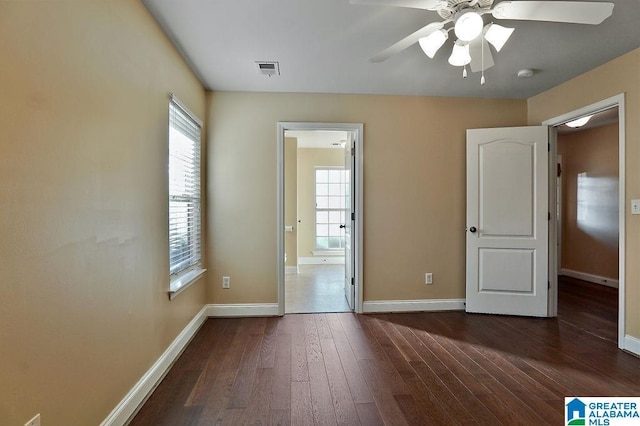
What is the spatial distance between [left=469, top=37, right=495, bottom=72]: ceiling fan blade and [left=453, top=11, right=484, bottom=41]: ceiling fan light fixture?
399 mm

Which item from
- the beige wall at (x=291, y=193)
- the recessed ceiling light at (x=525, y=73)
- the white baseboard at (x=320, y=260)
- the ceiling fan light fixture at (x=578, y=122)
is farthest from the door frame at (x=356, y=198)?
the white baseboard at (x=320, y=260)

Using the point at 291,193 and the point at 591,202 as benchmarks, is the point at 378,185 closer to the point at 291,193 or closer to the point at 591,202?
the point at 291,193

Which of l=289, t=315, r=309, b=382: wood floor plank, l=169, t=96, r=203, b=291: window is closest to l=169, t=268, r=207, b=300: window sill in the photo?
l=169, t=96, r=203, b=291: window

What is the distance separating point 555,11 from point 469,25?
15.5 inches

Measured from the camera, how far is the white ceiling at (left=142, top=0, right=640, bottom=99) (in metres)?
1.98

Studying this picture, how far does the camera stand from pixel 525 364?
2285mm

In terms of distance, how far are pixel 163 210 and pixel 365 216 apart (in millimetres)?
2022

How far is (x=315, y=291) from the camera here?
4344 millimetres

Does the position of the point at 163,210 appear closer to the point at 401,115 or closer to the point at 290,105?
the point at 290,105

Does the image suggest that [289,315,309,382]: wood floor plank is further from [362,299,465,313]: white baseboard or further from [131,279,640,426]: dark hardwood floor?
[362,299,465,313]: white baseboard

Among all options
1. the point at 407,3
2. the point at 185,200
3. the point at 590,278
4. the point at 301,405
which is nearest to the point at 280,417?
the point at 301,405

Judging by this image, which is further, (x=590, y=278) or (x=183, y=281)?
(x=590, y=278)

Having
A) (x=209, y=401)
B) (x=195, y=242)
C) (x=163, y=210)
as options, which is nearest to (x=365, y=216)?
(x=195, y=242)

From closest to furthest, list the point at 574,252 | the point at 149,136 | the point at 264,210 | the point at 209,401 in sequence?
1. the point at 209,401
2. the point at 149,136
3. the point at 264,210
4. the point at 574,252
